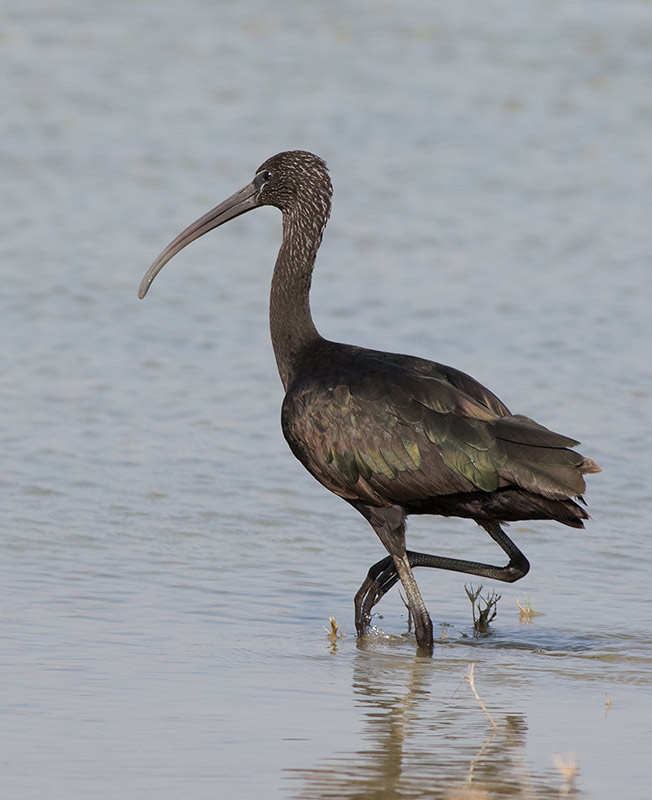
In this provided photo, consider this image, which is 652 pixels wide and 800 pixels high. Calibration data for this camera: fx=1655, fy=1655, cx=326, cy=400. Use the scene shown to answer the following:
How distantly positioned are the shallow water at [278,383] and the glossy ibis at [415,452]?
49 centimetres

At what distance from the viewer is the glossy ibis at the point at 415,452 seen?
273 inches

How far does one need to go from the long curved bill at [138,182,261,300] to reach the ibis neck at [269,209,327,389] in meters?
0.30

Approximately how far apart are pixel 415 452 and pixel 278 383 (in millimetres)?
4766

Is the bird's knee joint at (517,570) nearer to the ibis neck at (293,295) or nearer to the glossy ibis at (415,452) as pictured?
the glossy ibis at (415,452)

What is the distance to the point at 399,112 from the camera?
68.6ft

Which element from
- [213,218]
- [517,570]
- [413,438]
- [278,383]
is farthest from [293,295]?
[278,383]

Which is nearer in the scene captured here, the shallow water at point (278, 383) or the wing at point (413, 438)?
the shallow water at point (278, 383)

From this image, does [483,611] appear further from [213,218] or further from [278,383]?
[278,383]

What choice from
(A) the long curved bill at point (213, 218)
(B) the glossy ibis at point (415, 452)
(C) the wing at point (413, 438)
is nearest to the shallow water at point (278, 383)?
(B) the glossy ibis at point (415, 452)

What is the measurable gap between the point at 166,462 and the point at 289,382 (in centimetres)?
268

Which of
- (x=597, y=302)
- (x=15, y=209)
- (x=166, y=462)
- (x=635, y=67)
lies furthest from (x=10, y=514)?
(x=635, y=67)

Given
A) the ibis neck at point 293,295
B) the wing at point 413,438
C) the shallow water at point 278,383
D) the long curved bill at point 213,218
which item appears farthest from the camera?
the long curved bill at point 213,218

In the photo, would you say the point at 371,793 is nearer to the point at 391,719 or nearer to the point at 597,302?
the point at 391,719

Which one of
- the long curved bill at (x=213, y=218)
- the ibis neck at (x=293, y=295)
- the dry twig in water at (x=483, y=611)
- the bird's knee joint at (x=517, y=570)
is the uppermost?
the long curved bill at (x=213, y=218)
